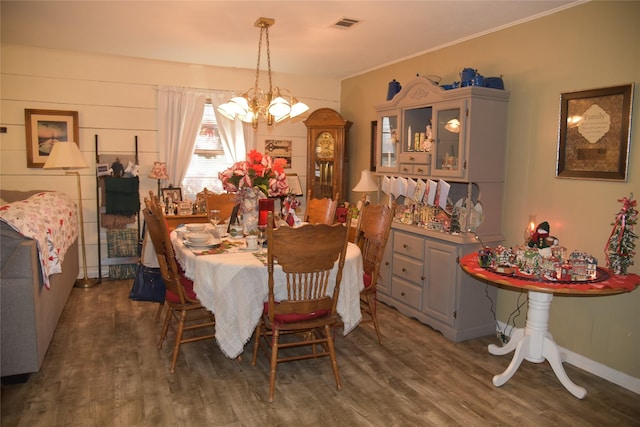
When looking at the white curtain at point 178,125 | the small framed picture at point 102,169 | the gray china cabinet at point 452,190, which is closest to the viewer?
the gray china cabinet at point 452,190

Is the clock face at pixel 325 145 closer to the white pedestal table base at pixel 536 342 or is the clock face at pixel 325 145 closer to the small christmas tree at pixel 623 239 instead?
the white pedestal table base at pixel 536 342

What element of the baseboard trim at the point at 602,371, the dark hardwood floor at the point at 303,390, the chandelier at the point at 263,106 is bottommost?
the dark hardwood floor at the point at 303,390

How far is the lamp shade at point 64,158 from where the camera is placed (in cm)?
452

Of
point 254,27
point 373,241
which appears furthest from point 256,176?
point 254,27

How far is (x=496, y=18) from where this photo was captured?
3482 millimetres

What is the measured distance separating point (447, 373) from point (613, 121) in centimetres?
193

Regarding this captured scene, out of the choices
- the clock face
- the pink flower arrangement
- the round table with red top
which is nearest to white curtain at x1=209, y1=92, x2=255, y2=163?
the clock face

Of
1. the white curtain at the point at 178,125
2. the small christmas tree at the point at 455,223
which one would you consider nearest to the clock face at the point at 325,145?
the white curtain at the point at 178,125

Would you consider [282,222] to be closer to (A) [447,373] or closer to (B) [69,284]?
(A) [447,373]

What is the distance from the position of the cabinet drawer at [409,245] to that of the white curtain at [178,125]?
2.71 meters

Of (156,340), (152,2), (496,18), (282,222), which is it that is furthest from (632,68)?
(156,340)

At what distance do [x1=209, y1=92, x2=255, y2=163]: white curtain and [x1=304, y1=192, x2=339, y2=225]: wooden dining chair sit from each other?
1.76 metres

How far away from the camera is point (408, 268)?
13.4 feet

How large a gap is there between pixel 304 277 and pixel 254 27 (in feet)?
7.53
